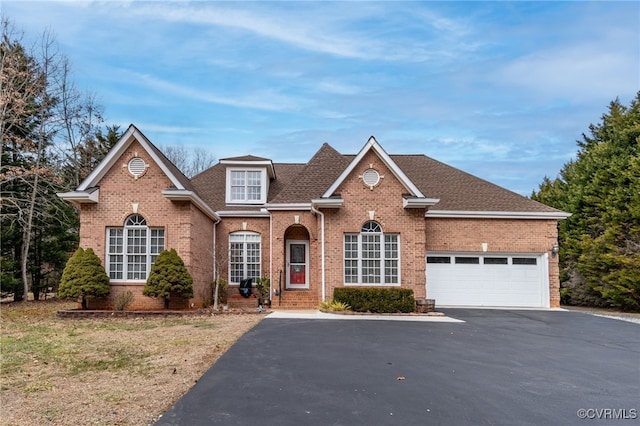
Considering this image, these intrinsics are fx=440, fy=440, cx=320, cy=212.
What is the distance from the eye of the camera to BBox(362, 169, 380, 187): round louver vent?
17469 mm

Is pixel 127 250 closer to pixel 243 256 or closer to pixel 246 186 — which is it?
pixel 243 256

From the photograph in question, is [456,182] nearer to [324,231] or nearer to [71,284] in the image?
[324,231]

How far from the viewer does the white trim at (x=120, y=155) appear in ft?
53.5

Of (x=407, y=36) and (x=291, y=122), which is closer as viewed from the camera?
(x=407, y=36)

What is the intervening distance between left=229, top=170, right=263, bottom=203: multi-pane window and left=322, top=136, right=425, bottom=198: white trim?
504 centimetres

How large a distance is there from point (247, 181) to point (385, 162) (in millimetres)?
7154

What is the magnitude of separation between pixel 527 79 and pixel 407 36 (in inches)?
232

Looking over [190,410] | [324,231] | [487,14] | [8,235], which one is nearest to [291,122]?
[324,231]

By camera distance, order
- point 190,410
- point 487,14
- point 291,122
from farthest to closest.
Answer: point 291,122
point 487,14
point 190,410

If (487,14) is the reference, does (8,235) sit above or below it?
below

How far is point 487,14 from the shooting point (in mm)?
12266

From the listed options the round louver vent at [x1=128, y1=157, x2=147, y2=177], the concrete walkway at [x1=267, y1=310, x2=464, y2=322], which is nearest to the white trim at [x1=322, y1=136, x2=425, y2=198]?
the concrete walkway at [x1=267, y1=310, x2=464, y2=322]

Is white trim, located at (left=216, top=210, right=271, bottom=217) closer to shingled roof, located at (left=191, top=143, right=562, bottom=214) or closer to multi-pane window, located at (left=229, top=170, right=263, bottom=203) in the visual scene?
shingled roof, located at (left=191, top=143, right=562, bottom=214)

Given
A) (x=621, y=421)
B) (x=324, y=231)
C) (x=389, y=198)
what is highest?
(x=389, y=198)
